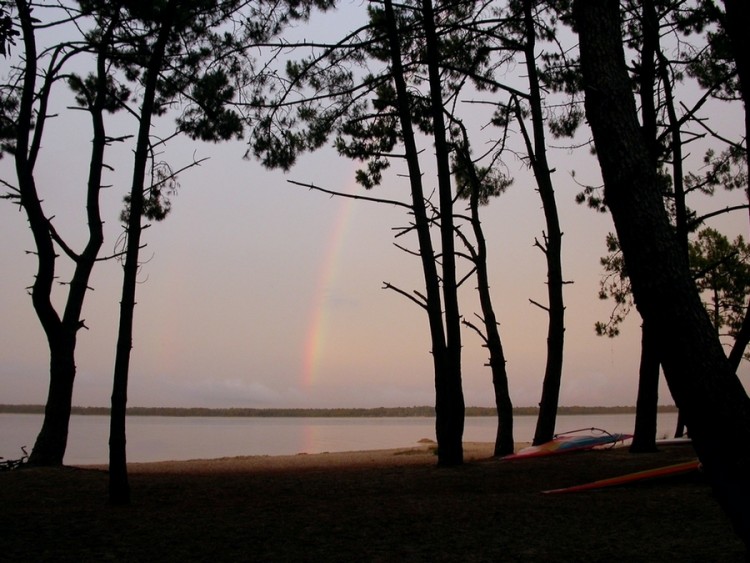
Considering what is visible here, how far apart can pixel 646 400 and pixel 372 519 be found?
6206 mm

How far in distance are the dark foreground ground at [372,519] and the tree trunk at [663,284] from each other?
1.15 metres

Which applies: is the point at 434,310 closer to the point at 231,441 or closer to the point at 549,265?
the point at 549,265

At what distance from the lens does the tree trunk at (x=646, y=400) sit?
10688 mm

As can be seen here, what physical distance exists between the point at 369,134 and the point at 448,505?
7.01 metres

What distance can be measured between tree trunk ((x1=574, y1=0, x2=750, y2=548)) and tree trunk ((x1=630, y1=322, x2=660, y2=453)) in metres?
7.06

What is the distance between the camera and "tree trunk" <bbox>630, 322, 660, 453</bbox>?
35.1 ft

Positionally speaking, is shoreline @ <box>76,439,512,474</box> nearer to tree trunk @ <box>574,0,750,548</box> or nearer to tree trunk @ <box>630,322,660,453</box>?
tree trunk @ <box>630,322,660,453</box>

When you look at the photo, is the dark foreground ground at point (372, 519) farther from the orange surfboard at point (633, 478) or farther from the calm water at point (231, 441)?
the calm water at point (231, 441)

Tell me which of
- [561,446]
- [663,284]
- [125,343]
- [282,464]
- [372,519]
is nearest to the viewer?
[663,284]

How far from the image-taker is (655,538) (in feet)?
16.7

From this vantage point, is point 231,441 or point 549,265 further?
point 231,441

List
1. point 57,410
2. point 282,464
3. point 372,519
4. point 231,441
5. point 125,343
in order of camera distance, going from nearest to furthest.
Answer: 1. point 372,519
2. point 125,343
3. point 57,410
4. point 282,464
5. point 231,441

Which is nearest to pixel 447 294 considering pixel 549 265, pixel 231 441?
pixel 549 265

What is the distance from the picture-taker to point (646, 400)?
1087cm
